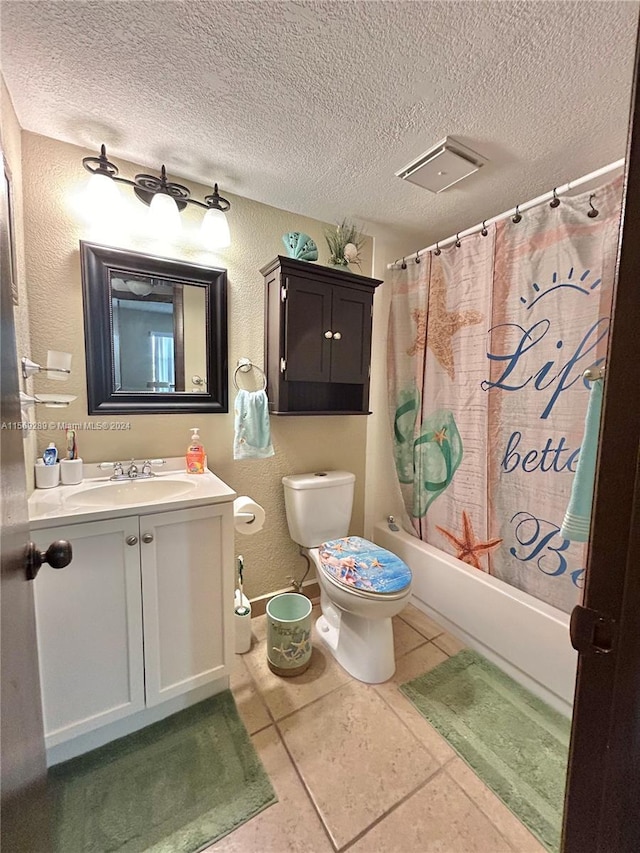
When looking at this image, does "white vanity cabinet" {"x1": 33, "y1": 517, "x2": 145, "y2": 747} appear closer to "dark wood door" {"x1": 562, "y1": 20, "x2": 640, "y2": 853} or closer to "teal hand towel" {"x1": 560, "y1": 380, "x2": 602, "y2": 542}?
"dark wood door" {"x1": 562, "y1": 20, "x2": 640, "y2": 853}

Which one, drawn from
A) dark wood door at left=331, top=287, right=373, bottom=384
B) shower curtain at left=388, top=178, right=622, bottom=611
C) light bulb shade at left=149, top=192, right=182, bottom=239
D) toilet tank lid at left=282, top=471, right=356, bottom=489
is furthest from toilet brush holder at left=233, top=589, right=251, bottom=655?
light bulb shade at left=149, top=192, right=182, bottom=239

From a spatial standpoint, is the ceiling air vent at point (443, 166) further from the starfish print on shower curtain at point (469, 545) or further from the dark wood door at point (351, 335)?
the starfish print on shower curtain at point (469, 545)

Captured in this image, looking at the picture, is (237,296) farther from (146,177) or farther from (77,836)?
(77,836)

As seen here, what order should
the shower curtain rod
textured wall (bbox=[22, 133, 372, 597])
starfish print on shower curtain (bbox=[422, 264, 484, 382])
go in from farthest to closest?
1. starfish print on shower curtain (bbox=[422, 264, 484, 382])
2. textured wall (bbox=[22, 133, 372, 597])
3. the shower curtain rod

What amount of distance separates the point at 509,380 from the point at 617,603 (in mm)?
1311

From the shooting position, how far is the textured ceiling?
0.87m

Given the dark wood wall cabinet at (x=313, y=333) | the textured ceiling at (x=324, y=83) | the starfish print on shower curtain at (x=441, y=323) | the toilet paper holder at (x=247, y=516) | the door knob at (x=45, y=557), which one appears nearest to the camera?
the door knob at (x=45, y=557)

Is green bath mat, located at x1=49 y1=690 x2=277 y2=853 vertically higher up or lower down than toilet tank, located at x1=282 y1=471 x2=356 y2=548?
lower down

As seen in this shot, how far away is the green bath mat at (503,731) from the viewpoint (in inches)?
40.3

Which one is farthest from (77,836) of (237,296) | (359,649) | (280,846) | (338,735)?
(237,296)

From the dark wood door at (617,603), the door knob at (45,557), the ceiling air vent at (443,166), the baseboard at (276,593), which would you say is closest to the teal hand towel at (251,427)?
the baseboard at (276,593)

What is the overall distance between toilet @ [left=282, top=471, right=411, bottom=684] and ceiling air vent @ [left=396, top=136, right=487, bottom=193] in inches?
56.0

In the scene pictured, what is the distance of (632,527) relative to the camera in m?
0.38

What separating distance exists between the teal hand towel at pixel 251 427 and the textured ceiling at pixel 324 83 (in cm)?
96
